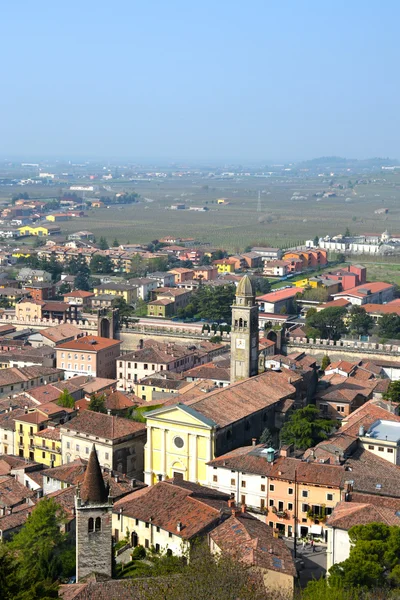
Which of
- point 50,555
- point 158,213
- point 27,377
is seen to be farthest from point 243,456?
point 158,213

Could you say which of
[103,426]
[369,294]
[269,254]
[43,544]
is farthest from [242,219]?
[43,544]

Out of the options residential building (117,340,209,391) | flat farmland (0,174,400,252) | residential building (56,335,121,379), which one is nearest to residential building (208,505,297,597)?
residential building (117,340,209,391)

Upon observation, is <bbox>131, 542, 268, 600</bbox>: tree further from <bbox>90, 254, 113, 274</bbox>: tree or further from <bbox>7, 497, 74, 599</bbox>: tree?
<bbox>90, 254, 113, 274</bbox>: tree

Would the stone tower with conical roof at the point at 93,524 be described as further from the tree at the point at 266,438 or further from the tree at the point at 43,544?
the tree at the point at 266,438

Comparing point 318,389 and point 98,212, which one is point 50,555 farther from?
point 98,212

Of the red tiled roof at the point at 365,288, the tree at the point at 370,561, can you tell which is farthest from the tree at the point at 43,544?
the red tiled roof at the point at 365,288

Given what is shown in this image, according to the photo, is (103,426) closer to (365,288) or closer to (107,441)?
(107,441)
